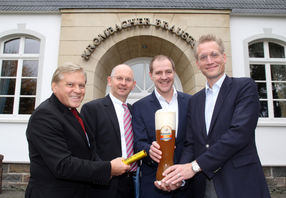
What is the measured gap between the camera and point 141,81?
678cm

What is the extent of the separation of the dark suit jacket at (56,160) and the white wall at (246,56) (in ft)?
17.2

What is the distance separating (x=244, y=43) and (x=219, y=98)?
16.8ft

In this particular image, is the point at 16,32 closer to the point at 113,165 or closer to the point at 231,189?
the point at 113,165

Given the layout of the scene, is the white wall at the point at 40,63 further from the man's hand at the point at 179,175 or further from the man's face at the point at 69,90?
the man's hand at the point at 179,175

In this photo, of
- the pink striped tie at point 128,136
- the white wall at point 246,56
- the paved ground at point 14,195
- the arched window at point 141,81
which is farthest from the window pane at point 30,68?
the white wall at point 246,56

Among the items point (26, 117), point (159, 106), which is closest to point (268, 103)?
point (159, 106)

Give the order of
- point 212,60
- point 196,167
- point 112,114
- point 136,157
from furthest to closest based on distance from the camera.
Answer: point 112,114
point 212,60
point 136,157
point 196,167

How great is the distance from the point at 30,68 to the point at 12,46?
930 millimetres

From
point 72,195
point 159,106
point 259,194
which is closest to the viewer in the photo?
point 259,194

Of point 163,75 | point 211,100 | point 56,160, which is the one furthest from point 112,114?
point 211,100

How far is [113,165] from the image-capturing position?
5.14ft

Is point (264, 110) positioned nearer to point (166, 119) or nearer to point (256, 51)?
point (256, 51)

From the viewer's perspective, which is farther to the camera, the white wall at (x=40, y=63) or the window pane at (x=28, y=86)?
the window pane at (x=28, y=86)

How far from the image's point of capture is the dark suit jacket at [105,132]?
1.98 m
